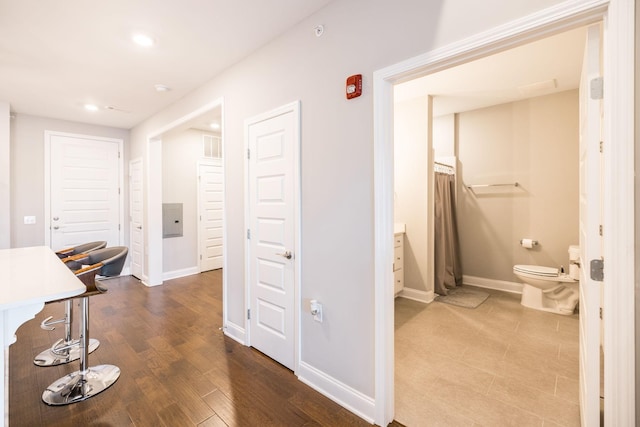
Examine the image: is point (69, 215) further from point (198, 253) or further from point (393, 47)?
point (393, 47)

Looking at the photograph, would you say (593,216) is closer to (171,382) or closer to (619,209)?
(619,209)

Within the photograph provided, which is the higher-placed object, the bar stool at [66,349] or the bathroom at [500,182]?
the bathroom at [500,182]

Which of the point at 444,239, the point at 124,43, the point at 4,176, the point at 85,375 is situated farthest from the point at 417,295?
the point at 4,176

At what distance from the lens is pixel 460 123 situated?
15.2ft

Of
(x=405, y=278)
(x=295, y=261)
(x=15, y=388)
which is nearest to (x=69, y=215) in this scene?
(x=15, y=388)

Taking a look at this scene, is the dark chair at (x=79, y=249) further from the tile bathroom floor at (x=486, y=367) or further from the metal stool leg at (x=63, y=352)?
the tile bathroom floor at (x=486, y=367)

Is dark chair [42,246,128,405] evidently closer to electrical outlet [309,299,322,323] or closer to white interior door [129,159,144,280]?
electrical outlet [309,299,322,323]

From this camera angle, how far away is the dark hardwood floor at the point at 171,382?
183 cm

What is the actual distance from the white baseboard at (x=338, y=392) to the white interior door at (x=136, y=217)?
4.04 m

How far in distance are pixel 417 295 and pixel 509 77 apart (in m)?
2.88

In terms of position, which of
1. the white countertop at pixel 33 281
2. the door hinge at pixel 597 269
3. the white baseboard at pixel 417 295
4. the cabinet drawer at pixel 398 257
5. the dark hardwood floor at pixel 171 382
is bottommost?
the dark hardwood floor at pixel 171 382

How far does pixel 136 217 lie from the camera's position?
522 cm

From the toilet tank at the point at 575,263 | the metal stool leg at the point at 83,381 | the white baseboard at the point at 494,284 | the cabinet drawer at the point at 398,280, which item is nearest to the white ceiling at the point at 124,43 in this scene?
the metal stool leg at the point at 83,381

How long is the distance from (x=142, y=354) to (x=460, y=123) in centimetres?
515
